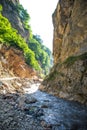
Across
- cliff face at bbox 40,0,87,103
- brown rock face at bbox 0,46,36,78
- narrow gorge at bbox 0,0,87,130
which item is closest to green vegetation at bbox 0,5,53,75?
narrow gorge at bbox 0,0,87,130

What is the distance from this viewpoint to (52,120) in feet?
54.1

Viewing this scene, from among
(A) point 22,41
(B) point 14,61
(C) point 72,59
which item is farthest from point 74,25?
(A) point 22,41

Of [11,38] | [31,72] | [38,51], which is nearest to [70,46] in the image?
[11,38]

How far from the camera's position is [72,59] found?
112 feet

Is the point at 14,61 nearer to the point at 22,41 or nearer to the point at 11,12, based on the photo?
the point at 22,41

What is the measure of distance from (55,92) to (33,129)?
21.4 m

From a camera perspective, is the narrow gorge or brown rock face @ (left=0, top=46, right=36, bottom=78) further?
brown rock face @ (left=0, top=46, right=36, bottom=78)

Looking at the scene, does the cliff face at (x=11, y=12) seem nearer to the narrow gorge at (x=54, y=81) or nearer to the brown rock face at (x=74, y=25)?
the narrow gorge at (x=54, y=81)

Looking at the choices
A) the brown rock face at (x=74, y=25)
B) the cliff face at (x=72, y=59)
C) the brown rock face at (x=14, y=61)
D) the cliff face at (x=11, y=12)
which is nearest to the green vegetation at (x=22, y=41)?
the brown rock face at (x=14, y=61)

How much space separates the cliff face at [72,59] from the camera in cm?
2844

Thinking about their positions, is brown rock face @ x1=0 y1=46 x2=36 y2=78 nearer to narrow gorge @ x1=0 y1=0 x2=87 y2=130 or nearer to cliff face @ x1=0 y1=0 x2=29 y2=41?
narrow gorge @ x1=0 y1=0 x2=87 y2=130

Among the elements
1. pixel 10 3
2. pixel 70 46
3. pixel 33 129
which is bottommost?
pixel 33 129

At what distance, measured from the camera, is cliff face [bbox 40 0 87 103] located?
28436mm

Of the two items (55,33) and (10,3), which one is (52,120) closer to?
(55,33)
